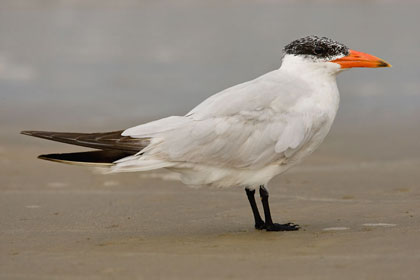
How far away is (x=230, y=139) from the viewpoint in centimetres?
599

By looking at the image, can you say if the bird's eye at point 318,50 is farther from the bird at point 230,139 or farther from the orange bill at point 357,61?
the bird at point 230,139

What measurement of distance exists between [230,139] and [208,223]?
0.74 meters

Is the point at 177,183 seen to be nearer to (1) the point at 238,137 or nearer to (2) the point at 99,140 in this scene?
(1) the point at 238,137

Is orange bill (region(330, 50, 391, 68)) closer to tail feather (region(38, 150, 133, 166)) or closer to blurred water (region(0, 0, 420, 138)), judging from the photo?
tail feather (region(38, 150, 133, 166))

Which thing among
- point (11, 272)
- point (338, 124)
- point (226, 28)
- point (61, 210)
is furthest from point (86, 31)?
point (11, 272)

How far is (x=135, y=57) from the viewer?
16281 mm

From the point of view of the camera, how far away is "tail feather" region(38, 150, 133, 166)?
5785mm

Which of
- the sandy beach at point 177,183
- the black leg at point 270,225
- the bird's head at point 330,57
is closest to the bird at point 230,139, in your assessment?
the black leg at point 270,225

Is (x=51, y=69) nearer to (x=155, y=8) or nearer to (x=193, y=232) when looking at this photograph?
(x=155, y=8)

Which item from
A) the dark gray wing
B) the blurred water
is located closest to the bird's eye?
the dark gray wing

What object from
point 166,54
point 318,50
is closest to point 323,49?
point 318,50

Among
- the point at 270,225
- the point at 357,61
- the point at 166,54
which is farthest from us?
the point at 166,54

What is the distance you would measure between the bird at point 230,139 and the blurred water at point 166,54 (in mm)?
5513

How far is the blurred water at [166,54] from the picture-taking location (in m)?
12.7
